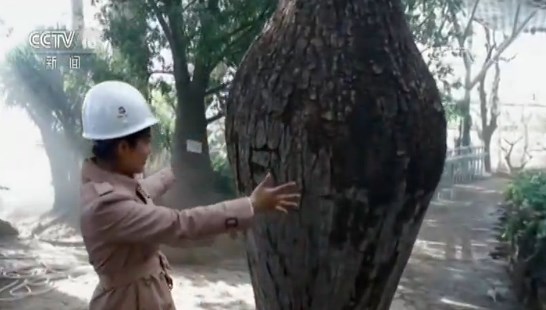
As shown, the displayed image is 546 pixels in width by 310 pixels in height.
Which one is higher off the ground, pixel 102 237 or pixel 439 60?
pixel 439 60

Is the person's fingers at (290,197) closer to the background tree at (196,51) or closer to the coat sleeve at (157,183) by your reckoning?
the coat sleeve at (157,183)

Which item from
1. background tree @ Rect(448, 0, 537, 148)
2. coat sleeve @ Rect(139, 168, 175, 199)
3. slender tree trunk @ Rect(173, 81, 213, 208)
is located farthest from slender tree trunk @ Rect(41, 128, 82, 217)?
coat sleeve @ Rect(139, 168, 175, 199)

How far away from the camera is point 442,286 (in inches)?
108

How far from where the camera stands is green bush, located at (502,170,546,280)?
88.7 inches

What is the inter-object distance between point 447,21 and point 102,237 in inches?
106

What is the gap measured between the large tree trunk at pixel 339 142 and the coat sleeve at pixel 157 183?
15 centimetres

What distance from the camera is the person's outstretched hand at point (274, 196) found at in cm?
73

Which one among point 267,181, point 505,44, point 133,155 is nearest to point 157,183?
point 133,155

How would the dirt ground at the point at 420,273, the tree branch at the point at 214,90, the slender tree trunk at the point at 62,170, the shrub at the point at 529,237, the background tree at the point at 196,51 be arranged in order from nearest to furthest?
the shrub at the point at 529,237, the dirt ground at the point at 420,273, the background tree at the point at 196,51, the tree branch at the point at 214,90, the slender tree trunk at the point at 62,170

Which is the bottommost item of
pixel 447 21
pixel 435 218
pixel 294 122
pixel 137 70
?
pixel 435 218

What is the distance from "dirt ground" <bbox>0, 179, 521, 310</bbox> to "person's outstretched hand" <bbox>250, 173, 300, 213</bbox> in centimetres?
174

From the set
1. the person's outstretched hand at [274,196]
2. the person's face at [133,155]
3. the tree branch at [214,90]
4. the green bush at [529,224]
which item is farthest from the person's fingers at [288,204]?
the tree branch at [214,90]

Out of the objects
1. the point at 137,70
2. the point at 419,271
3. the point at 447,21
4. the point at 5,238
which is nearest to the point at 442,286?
the point at 419,271

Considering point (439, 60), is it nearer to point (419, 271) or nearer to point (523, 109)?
point (523, 109)
